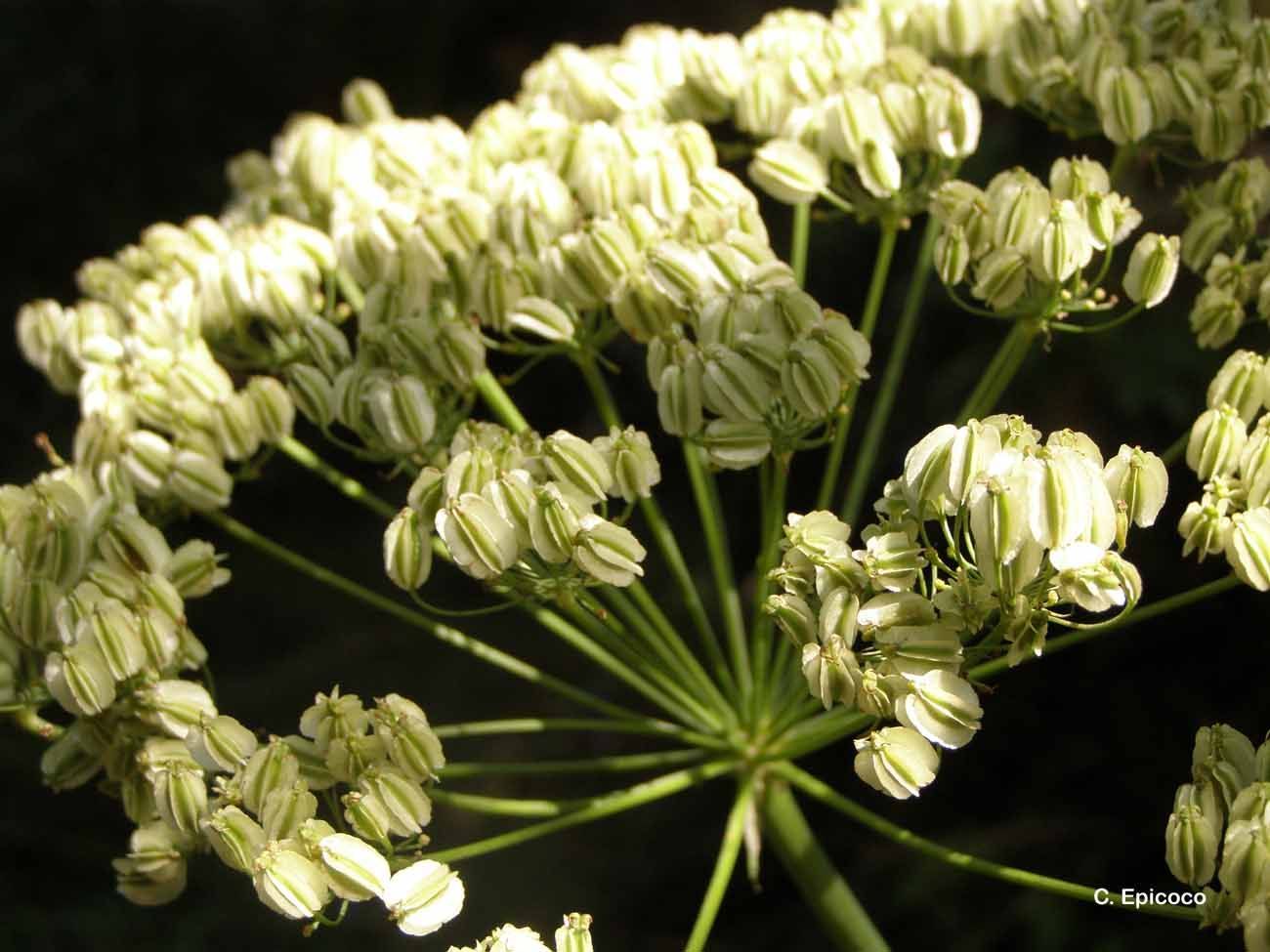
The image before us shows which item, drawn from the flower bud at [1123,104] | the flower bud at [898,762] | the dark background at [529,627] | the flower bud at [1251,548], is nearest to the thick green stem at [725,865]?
the flower bud at [898,762]

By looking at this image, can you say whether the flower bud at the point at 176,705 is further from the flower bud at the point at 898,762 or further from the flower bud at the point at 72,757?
the flower bud at the point at 898,762

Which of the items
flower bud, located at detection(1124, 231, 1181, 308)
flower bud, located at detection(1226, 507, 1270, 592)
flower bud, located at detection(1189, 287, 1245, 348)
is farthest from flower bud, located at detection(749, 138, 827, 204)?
flower bud, located at detection(1226, 507, 1270, 592)

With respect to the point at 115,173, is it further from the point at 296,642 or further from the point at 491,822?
the point at 491,822

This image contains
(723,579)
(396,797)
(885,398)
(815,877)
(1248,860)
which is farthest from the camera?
(885,398)

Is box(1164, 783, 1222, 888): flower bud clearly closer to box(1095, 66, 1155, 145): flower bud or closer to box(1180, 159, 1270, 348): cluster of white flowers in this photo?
box(1180, 159, 1270, 348): cluster of white flowers

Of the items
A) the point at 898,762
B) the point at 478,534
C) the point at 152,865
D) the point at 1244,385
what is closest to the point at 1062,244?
the point at 1244,385

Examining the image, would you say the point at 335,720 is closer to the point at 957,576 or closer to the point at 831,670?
the point at 831,670
